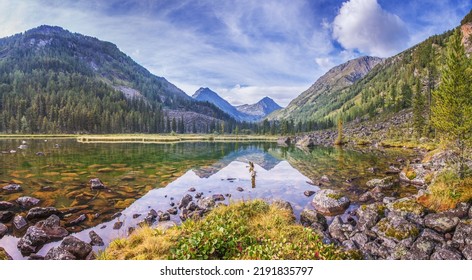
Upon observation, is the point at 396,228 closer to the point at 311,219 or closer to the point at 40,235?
the point at 311,219

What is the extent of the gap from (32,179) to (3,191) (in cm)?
473

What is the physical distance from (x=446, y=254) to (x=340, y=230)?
4101 millimetres

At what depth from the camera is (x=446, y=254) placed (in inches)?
377

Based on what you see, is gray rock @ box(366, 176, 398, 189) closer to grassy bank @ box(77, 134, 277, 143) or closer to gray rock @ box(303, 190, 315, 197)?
gray rock @ box(303, 190, 315, 197)

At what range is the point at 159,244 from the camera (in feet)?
28.1

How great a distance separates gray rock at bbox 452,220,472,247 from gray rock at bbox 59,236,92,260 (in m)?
14.2

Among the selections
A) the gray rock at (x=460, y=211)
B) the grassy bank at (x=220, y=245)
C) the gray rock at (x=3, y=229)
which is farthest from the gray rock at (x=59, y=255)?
the gray rock at (x=460, y=211)

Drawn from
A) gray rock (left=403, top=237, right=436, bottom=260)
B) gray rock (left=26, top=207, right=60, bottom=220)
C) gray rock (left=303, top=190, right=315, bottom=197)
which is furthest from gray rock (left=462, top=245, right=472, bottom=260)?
gray rock (left=26, top=207, right=60, bottom=220)

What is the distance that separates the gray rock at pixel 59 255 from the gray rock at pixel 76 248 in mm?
→ 168

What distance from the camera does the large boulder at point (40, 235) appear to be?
10.8 metres
